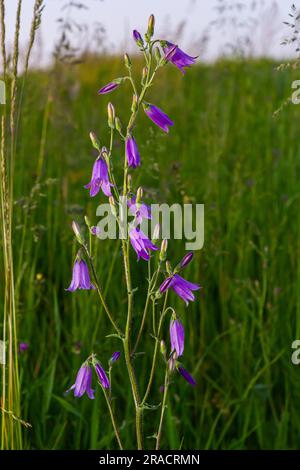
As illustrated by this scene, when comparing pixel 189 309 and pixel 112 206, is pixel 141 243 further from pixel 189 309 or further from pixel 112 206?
pixel 189 309

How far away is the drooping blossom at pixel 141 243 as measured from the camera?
1110mm

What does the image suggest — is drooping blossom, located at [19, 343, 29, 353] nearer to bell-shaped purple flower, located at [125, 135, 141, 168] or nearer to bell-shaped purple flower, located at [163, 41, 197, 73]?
bell-shaped purple flower, located at [125, 135, 141, 168]

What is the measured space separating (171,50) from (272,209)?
1.72 metres

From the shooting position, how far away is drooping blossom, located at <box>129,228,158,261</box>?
1.11 m

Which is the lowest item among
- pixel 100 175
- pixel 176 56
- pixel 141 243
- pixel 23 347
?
pixel 23 347

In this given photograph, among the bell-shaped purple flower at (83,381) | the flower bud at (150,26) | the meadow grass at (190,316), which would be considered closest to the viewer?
the flower bud at (150,26)

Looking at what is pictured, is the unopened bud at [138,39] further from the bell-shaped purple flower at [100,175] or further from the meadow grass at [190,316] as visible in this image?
the meadow grass at [190,316]

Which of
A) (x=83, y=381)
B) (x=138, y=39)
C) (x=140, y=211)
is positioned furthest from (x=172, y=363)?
(x=138, y=39)

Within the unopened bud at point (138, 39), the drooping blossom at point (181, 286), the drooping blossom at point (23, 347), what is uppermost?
the unopened bud at point (138, 39)

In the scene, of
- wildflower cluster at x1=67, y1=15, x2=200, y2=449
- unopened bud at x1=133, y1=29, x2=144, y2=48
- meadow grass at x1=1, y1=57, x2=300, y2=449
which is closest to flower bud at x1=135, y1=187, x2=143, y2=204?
wildflower cluster at x1=67, y1=15, x2=200, y2=449

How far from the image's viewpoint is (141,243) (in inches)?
43.8

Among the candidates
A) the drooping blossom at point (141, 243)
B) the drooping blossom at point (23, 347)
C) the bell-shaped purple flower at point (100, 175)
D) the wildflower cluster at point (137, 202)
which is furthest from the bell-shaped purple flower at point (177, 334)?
the drooping blossom at point (23, 347)
